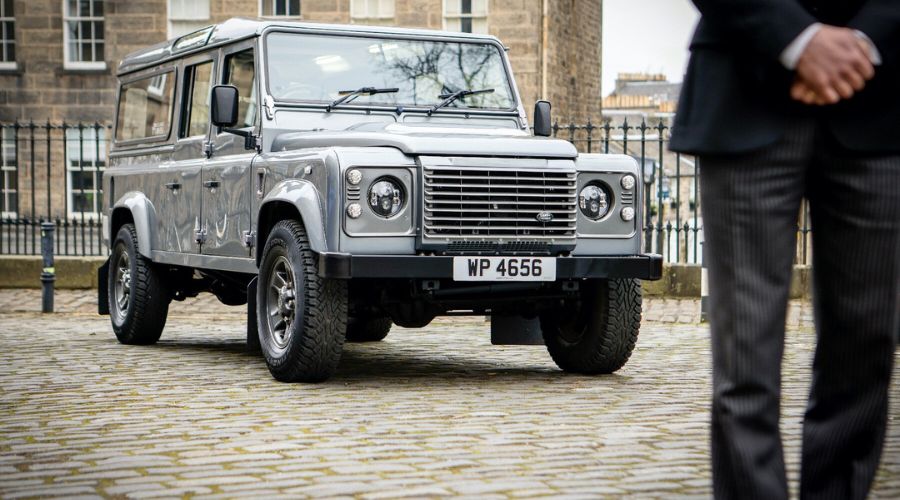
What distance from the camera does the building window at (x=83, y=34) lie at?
3053 centimetres

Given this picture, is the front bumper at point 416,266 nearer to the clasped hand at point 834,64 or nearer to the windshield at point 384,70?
the windshield at point 384,70

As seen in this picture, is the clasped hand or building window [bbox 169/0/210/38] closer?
the clasped hand

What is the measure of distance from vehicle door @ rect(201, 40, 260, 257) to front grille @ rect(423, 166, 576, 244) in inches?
59.0

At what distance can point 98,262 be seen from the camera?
54.0ft

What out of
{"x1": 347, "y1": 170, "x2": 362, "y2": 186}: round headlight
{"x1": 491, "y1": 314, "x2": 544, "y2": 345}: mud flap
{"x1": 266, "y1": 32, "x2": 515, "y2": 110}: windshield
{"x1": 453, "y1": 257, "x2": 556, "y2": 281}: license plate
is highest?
{"x1": 266, "y1": 32, "x2": 515, "y2": 110}: windshield

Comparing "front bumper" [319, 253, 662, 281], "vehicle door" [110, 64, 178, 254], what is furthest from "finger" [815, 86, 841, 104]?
"vehicle door" [110, 64, 178, 254]

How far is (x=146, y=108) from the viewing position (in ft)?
35.9

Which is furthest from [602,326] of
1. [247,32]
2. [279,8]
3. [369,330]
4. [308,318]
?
[279,8]

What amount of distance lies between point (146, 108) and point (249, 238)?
9.20 feet

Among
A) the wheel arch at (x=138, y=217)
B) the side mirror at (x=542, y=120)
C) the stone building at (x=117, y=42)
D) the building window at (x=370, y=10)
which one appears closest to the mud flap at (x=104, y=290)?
the wheel arch at (x=138, y=217)

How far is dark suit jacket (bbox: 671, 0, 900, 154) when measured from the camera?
10.2 feet

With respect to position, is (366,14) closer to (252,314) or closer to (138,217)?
(138,217)

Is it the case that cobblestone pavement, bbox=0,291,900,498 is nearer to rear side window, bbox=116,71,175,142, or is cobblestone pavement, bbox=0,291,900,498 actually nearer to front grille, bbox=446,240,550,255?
front grille, bbox=446,240,550,255

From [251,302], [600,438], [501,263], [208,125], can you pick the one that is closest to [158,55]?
[208,125]
